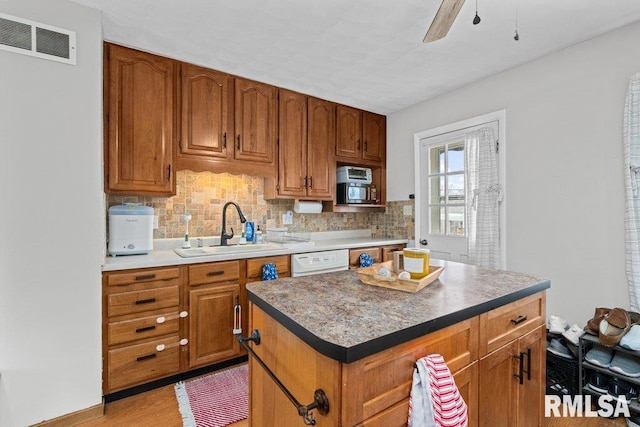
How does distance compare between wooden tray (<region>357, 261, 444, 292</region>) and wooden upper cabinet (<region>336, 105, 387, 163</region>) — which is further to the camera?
wooden upper cabinet (<region>336, 105, 387, 163</region>)

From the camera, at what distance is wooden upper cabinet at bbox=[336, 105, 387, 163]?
11.3 ft

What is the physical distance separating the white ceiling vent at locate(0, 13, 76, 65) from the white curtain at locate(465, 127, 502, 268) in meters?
3.10

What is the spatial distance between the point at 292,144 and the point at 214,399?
2.26 meters

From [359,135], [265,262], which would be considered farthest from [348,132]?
[265,262]

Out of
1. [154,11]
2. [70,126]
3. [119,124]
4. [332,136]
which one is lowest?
[70,126]

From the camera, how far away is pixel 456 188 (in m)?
3.02

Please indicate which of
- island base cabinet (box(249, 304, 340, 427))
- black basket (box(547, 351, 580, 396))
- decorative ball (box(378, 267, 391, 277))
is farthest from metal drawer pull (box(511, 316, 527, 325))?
black basket (box(547, 351, 580, 396))

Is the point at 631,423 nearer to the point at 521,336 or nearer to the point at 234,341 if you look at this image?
the point at 521,336

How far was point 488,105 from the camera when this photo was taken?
272 cm

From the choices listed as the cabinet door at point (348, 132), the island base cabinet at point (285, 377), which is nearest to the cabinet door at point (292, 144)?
the cabinet door at point (348, 132)

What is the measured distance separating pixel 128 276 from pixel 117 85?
1.35m

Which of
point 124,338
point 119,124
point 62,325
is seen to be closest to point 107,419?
point 124,338

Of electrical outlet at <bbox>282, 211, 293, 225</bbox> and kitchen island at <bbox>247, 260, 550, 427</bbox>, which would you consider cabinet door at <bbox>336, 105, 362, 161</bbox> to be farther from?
kitchen island at <bbox>247, 260, 550, 427</bbox>

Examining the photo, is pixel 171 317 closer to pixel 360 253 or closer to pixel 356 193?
pixel 360 253
